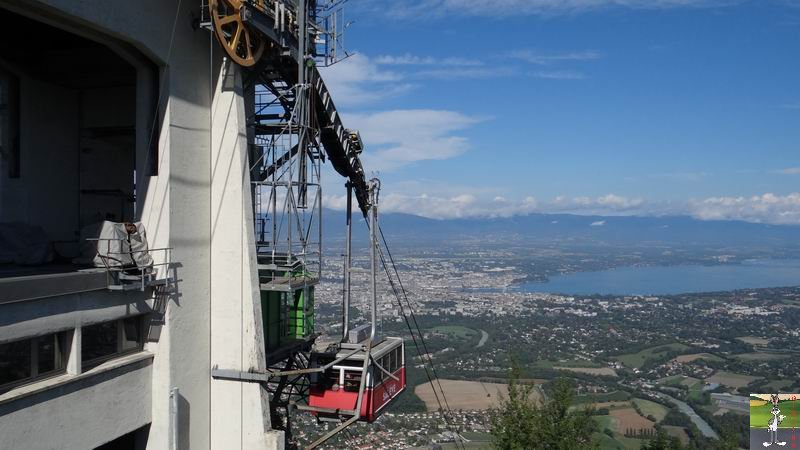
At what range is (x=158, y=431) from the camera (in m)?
8.35

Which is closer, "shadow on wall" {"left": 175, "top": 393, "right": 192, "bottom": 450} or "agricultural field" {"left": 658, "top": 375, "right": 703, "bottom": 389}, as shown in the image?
"shadow on wall" {"left": 175, "top": 393, "right": 192, "bottom": 450}

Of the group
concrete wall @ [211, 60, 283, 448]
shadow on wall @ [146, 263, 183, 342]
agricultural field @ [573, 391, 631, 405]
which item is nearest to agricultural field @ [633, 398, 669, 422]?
agricultural field @ [573, 391, 631, 405]

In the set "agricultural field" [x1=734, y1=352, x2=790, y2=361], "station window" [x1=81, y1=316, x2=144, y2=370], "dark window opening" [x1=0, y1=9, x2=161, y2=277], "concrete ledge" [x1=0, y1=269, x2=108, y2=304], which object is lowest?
"agricultural field" [x1=734, y1=352, x2=790, y2=361]

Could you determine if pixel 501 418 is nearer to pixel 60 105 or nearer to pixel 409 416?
pixel 60 105

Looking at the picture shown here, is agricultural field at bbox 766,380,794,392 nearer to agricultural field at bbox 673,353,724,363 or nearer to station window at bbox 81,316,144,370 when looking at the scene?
agricultural field at bbox 673,353,724,363

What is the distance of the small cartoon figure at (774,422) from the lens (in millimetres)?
14242

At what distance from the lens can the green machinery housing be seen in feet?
32.3

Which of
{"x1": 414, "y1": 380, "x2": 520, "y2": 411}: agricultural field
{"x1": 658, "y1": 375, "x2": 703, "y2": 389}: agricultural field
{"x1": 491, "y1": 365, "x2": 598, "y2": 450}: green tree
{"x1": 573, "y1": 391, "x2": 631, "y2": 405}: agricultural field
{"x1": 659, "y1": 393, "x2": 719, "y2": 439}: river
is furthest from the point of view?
{"x1": 658, "y1": 375, "x2": 703, "y2": 389}: agricultural field

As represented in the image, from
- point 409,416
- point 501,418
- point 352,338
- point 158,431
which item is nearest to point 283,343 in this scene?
point 352,338

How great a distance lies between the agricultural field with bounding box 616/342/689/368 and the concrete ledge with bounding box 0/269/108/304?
276 feet

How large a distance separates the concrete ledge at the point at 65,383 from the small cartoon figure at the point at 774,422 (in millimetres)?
13892

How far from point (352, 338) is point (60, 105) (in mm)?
6959

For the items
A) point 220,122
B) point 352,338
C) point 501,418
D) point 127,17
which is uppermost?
point 127,17

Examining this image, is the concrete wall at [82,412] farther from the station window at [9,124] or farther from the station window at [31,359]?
the station window at [9,124]
